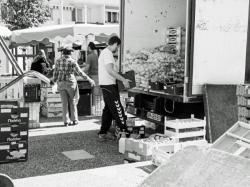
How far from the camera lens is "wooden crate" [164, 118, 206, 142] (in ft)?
20.9

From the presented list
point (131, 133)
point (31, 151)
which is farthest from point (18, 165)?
point (131, 133)

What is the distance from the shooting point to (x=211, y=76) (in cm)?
689

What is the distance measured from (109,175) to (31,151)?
393 centimetres

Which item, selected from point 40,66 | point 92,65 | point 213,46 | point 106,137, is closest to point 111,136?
point 106,137

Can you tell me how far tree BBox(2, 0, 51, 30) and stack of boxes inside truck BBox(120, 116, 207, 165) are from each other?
58.2 feet

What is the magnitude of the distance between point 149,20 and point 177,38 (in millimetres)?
637

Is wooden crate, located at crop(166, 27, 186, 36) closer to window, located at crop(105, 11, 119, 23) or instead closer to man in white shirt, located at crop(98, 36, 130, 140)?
man in white shirt, located at crop(98, 36, 130, 140)

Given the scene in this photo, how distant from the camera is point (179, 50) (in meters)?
8.20

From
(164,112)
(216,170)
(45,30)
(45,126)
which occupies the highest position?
(45,30)

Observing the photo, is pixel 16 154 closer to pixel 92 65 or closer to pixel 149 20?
pixel 149 20

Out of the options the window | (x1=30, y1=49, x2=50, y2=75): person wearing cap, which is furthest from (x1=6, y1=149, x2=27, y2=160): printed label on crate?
the window

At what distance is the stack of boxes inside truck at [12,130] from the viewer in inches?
244

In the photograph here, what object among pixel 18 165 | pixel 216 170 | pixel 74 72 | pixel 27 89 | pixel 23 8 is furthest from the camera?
pixel 23 8

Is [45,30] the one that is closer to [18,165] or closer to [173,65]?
[173,65]
